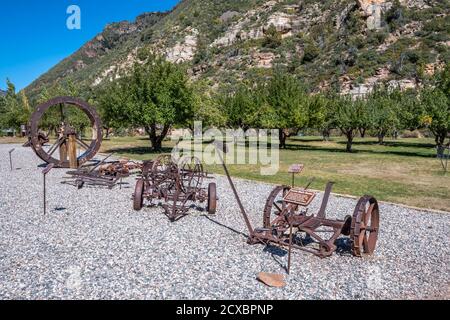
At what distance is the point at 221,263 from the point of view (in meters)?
6.36

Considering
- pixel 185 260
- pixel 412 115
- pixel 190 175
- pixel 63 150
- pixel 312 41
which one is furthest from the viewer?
pixel 312 41

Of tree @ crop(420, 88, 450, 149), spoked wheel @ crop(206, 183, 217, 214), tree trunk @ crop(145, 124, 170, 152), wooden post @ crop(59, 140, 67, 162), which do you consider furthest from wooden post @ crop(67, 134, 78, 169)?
tree @ crop(420, 88, 450, 149)

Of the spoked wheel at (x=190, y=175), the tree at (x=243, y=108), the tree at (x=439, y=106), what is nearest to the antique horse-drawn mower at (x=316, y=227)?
the spoked wheel at (x=190, y=175)

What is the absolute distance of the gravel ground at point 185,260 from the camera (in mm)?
5355

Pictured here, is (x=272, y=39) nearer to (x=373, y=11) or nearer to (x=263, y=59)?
(x=263, y=59)

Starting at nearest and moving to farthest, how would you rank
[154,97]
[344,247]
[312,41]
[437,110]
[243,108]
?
1. [344,247]
2. [437,110]
3. [154,97]
4. [243,108]
5. [312,41]

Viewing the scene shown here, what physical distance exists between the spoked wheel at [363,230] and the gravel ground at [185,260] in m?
0.22

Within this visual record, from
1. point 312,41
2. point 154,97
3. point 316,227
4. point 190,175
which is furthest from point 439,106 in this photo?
point 312,41

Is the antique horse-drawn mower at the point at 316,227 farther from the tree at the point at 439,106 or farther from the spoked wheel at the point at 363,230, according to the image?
the tree at the point at 439,106

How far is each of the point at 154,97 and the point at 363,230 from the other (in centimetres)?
2189

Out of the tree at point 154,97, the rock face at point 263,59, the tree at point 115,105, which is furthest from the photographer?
the rock face at point 263,59

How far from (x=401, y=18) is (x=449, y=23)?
33.7ft

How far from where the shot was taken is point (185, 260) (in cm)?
648

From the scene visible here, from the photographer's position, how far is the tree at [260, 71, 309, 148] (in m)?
33.0
